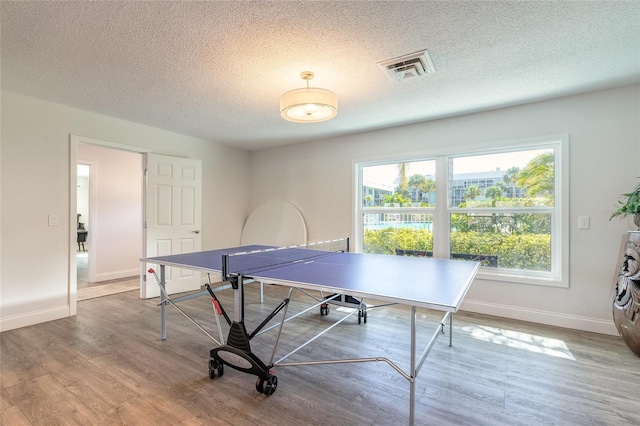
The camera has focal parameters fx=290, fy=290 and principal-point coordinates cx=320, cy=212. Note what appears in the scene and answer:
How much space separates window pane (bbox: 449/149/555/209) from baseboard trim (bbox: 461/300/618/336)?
1.13m

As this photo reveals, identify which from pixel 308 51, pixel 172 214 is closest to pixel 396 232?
pixel 308 51

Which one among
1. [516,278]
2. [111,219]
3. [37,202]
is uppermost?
[37,202]

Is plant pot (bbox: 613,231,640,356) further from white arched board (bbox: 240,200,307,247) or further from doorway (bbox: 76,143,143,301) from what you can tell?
doorway (bbox: 76,143,143,301)

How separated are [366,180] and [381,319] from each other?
80.0 inches

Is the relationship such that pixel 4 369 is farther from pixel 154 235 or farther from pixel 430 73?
pixel 430 73

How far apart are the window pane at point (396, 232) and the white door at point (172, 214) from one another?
261cm

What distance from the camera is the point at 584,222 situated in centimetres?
283

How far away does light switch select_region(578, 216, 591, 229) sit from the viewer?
2814 mm

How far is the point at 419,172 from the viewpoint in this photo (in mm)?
3850

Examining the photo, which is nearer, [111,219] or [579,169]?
[579,169]

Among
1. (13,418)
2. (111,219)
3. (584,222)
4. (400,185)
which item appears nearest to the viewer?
(13,418)

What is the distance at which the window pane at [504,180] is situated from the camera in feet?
10.2

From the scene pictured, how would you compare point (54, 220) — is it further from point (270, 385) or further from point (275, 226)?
point (270, 385)

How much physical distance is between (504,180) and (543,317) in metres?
1.50
